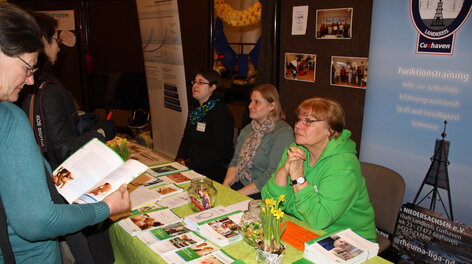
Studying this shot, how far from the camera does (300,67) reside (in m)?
3.46

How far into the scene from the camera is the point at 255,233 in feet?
5.09

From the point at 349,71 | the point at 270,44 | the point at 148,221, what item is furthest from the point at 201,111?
the point at 148,221

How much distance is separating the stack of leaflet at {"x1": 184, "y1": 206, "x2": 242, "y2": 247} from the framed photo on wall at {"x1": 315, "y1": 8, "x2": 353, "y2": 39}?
1.87 metres

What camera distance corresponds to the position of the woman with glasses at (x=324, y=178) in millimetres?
1818

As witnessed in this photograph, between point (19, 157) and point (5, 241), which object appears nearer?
point (19, 157)

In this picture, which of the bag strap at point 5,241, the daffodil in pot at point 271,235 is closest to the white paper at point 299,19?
the daffodil in pot at point 271,235

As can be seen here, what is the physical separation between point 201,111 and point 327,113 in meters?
1.64

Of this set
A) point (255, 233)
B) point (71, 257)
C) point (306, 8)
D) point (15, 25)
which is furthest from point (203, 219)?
point (306, 8)

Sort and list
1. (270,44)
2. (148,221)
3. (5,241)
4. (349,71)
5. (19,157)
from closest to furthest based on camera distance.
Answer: (19,157)
(5,241)
(148,221)
(349,71)
(270,44)

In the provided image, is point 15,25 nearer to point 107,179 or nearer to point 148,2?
point 107,179

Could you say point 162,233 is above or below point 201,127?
below

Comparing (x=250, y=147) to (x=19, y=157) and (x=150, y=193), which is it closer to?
(x=150, y=193)

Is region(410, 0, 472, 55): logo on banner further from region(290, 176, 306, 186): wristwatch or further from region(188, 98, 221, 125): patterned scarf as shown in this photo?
region(188, 98, 221, 125): patterned scarf

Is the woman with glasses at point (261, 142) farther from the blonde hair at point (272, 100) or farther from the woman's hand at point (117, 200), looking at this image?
the woman's hand at point (117, 200)
